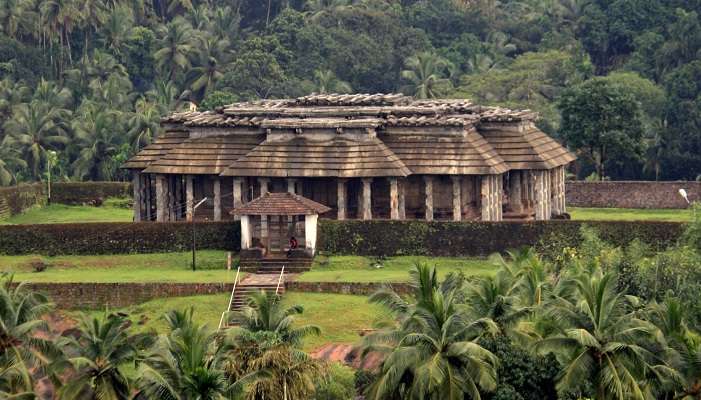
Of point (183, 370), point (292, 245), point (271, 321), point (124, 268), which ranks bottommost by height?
point (183, 370)

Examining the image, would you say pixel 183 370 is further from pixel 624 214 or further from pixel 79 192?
pixel 79 192

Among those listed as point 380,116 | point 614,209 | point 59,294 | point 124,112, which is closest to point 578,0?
point 124,112

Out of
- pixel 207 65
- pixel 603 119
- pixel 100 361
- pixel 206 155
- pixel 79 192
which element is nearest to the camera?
pixel 100 361

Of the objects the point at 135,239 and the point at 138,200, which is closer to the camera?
the point at 135,239

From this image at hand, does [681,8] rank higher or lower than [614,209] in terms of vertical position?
higher

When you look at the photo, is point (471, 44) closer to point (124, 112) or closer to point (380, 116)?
point (124, 112)

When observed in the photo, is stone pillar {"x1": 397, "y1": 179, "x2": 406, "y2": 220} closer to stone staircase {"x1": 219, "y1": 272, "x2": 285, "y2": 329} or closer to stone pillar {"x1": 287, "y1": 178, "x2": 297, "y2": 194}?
stone pillar {"x1": 287, "y1": 178, "x2": 297, "y2": 194}

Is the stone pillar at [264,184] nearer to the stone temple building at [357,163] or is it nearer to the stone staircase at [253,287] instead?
the stone temple building at [357,163]

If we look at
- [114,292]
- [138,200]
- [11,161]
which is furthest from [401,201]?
[11,161]

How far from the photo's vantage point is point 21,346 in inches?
2093

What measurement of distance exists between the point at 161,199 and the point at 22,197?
1130 cm

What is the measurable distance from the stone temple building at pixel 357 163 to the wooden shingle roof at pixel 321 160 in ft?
0.14

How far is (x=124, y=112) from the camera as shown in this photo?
11206 centimetres

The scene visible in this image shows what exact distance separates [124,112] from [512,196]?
133 feet
